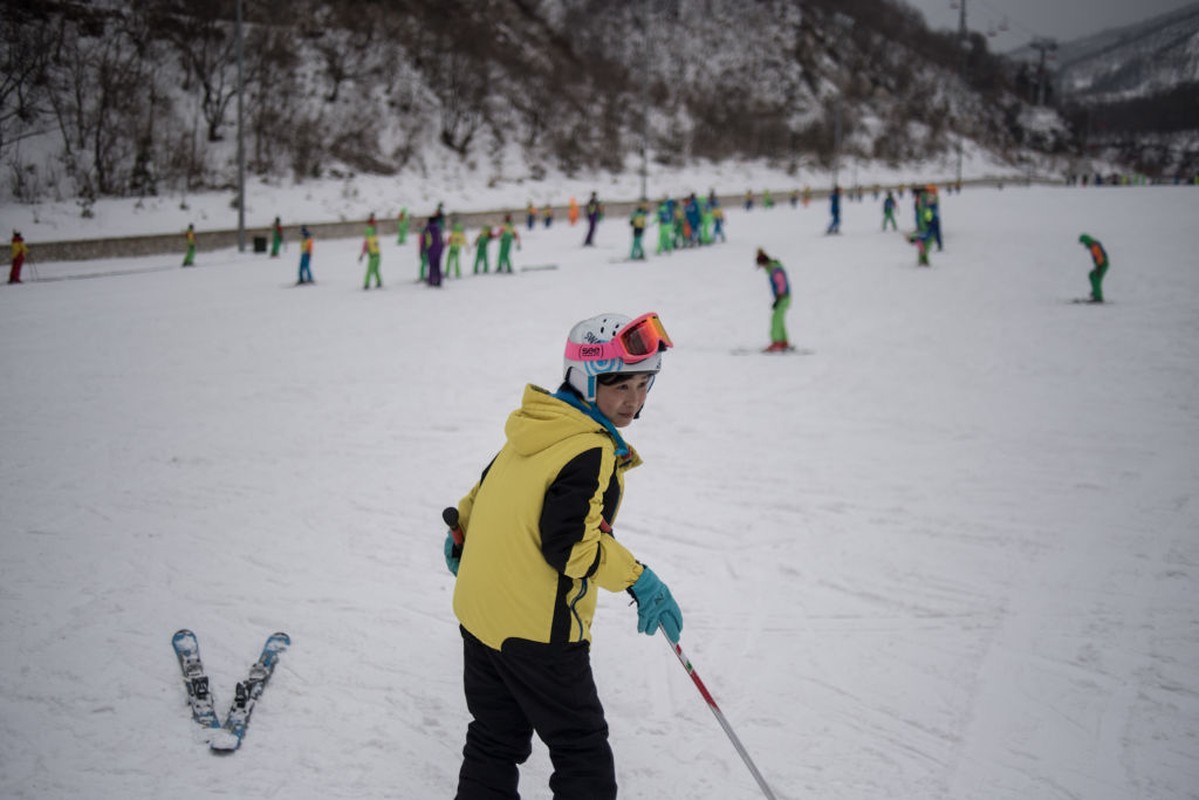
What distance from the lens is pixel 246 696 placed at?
136 inches

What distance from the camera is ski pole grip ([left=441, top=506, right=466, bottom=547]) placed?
8.01 ft

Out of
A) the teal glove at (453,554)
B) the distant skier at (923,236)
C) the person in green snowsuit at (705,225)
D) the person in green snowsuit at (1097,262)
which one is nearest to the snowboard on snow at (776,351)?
the person in green snowsuit at (1097,262)

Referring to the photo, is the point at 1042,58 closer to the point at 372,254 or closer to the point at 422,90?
the point at 422,90

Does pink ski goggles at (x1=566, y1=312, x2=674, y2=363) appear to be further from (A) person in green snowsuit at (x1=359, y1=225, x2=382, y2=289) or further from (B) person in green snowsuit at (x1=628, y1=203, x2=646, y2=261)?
(B) person in green snowsuit at (x1=628, y1=203, x2=646, y2=261)

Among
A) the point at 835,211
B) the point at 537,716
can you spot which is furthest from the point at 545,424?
the point at 835,211

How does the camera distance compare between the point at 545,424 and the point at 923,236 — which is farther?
the point at 923,236

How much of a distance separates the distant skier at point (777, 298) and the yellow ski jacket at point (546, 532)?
361 inches

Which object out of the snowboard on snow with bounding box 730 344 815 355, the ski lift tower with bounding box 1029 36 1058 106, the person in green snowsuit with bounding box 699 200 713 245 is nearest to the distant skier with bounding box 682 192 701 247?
the person in green snowsuit with bounding box 699 200 713 245

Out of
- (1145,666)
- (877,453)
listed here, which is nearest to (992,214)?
(877,453)

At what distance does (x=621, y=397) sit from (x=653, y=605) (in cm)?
63

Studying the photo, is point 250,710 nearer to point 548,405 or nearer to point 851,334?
point 548,405

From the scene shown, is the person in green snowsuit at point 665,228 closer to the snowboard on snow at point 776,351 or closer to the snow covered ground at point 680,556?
the snow covered ground at point 680,556

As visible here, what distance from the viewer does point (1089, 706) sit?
360cm

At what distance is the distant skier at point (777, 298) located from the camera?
11078 millimetres
